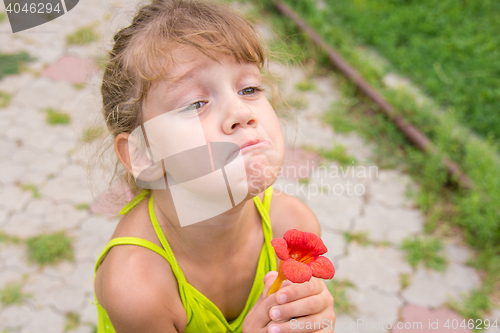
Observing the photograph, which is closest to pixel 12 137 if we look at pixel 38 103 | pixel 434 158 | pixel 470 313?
pixel 38 103

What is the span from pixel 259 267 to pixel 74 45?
304 cm

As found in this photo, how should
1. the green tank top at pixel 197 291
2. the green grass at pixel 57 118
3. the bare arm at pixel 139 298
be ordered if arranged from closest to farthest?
the bare arm at pixel 139 298 < the green tank top at pixel 197 291 < the green grass at pixel 57 118

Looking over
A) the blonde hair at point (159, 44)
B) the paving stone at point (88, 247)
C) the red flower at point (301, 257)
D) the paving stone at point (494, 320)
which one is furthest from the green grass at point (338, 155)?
the red flower at point (301, 257)

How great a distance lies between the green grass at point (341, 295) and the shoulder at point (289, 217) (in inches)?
30.1

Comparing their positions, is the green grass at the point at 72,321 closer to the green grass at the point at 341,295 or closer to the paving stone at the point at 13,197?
the paving stone at the point at 13,197

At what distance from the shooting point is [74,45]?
371 cm

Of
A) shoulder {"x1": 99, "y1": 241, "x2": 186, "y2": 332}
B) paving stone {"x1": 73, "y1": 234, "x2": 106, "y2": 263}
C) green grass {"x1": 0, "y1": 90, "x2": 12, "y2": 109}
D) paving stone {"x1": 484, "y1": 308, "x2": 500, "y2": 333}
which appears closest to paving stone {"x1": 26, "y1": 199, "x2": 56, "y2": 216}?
paving stone {"x1": 73, "y1": 234, "x2": 106, "y2": 263}

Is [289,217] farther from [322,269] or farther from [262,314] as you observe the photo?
[322,269]

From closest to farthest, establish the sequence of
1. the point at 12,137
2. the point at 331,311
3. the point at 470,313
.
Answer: the point at 331,311, the point at 470,313, the point at 12,137

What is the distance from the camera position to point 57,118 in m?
3.09

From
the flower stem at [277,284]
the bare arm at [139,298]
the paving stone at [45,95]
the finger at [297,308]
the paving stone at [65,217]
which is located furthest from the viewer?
the paving stone at [45,95]

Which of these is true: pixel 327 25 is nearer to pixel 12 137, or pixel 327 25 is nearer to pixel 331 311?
pixel 12 137

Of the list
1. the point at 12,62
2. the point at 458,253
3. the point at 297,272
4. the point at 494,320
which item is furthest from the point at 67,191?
the point at 494,320

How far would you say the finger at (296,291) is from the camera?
1.07m
